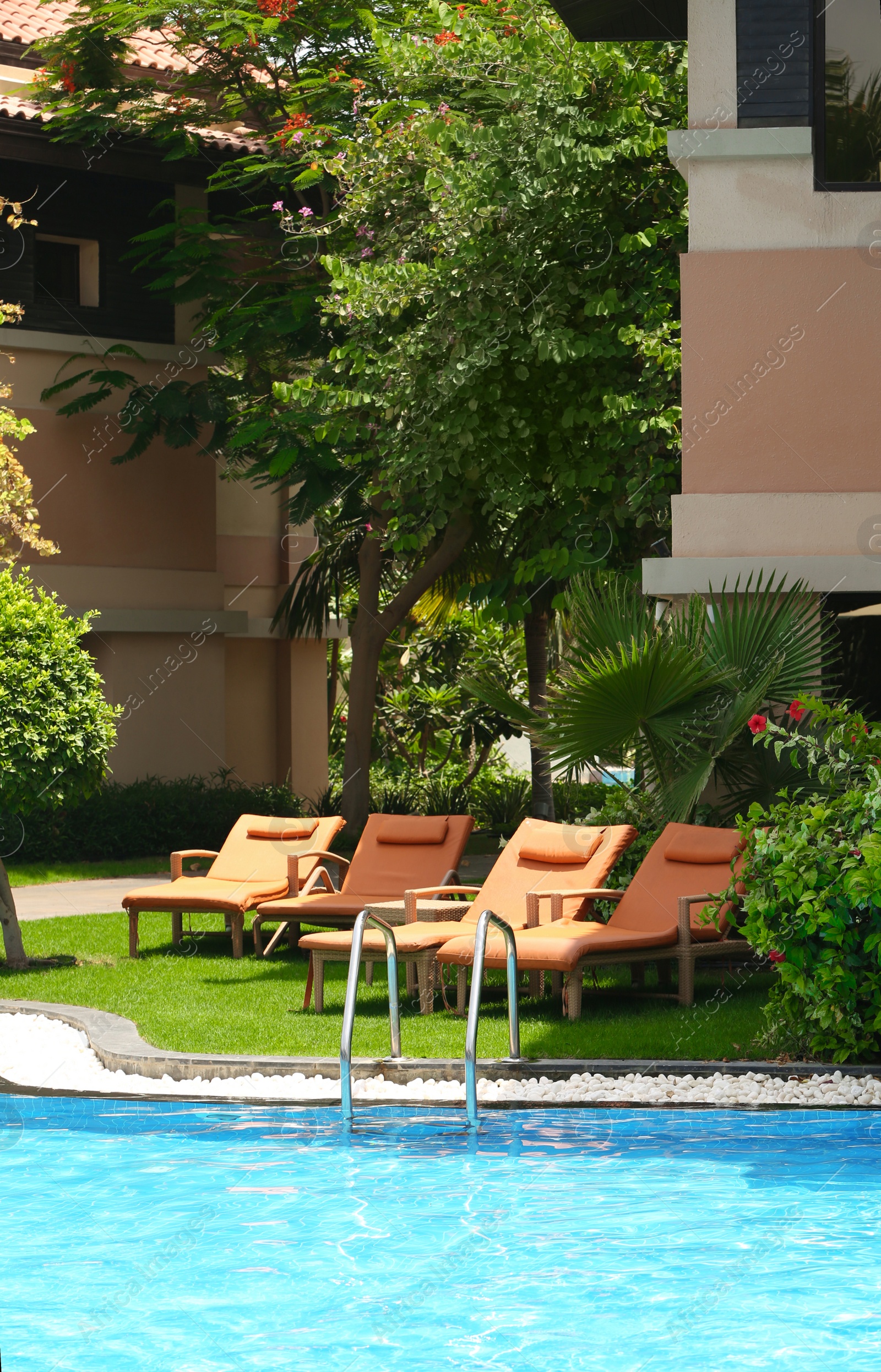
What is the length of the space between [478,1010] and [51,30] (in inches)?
726

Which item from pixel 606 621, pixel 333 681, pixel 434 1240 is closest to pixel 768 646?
pixel 606 621

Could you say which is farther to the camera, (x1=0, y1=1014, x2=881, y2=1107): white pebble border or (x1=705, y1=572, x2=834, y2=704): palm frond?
(x1=705, y1=572, x2=834, y2=704): palm frond

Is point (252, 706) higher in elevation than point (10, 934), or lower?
higher

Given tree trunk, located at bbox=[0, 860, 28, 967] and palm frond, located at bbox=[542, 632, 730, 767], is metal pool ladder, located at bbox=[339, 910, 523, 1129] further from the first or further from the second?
tree trunk, located at bbox=[0, 860, 28, 967]

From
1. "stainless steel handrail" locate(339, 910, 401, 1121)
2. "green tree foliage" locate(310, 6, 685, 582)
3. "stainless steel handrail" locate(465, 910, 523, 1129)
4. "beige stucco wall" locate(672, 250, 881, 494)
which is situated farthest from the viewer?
"green tree foliage" locate(310, 6, 685, 582)

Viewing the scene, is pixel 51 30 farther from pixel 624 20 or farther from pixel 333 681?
pixel 624 20

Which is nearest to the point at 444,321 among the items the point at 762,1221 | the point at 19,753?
the point at 19,753

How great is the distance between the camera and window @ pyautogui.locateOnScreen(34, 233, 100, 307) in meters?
20.2

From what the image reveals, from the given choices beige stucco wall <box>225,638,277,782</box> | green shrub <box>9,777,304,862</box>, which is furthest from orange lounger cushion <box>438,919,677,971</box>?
beige stucco wall <box>225,638,277,782</box>

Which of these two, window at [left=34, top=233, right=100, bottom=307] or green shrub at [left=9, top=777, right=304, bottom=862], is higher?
window at [left=34, top=233, right=100, bottom=307]

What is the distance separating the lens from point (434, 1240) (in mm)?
6156

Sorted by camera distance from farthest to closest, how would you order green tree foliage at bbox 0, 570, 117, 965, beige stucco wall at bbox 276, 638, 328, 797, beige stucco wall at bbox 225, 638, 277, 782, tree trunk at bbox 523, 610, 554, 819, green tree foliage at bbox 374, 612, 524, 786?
green tree foliage at bbox 374, 612, 524, 786 → beige stucco wall at bbox 276, 638, 328, 797 → beige stucco wall at bbox 225, 638, 277, 782 → tree trunk at bbox 523, 610, 554, 819 → green tree foliage at bbox 0, 570, 117, 965

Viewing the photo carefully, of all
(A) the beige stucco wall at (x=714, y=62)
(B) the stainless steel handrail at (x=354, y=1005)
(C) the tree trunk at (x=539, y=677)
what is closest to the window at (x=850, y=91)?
(A) the beige stucco wall at (x=714, y=62)

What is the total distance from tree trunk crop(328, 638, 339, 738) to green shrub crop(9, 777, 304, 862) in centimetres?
627
